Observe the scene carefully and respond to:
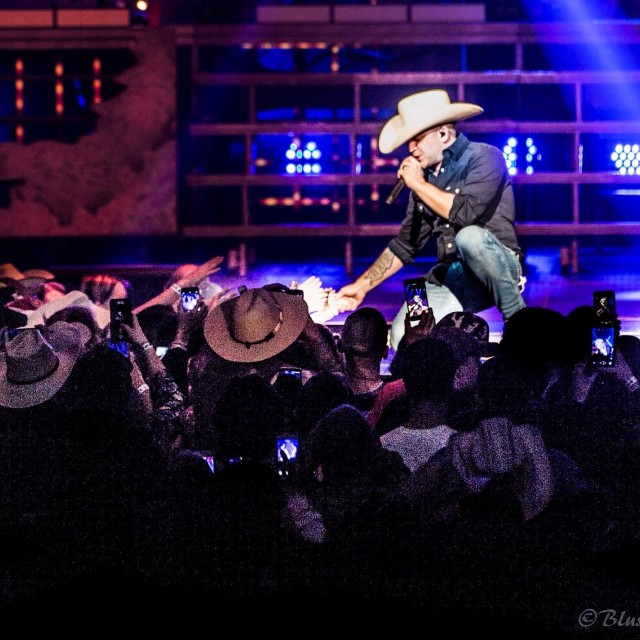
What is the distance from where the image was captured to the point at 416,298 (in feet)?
13.1

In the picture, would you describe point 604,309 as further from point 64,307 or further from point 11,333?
point 64,307

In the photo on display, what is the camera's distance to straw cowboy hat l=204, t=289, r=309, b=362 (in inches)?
140

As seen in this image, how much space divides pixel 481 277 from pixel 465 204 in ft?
1.16

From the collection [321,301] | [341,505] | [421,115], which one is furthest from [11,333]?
[421,115]

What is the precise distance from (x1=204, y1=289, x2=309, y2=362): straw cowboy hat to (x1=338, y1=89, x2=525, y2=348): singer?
1.01 metres

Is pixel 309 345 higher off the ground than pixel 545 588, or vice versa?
pixel 309 345

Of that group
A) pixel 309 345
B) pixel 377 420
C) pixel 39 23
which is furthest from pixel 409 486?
pixel 39 23

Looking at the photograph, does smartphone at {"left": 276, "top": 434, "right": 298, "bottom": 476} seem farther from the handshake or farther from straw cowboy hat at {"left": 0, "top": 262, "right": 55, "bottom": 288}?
straw cowboy hat at {"left": 0, "top": 262, "right": 55, "bottom": 288}

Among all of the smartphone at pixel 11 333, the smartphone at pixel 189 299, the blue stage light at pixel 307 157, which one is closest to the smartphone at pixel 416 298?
the smartphone at pixel 189 299

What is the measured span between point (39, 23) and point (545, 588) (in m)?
7.03

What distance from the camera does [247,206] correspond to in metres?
8.02

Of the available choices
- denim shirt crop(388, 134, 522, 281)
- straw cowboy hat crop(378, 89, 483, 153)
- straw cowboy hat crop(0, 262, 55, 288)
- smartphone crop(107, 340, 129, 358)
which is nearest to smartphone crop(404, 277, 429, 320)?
denim shirt crop(388, 134, 522, 281)

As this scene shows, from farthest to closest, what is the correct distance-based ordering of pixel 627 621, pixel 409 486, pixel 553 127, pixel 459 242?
pixel 553 127
pixel 459 242
pixel 409 486
pixel 627 621

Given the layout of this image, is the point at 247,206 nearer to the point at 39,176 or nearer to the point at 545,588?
the point at 39,176
